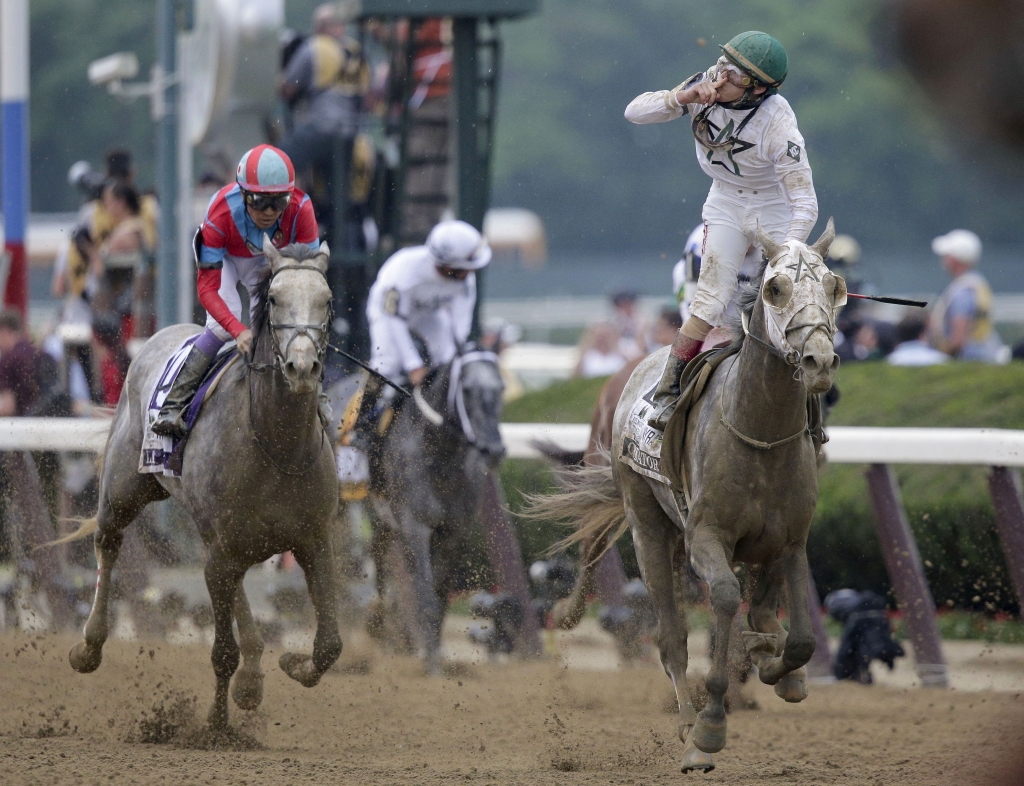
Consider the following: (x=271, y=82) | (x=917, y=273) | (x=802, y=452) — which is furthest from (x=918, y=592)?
(x=917, y=273)

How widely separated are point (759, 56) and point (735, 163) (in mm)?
445

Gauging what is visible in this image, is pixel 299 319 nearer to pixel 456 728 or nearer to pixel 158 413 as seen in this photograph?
pixel 158 413

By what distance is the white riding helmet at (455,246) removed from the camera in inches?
303

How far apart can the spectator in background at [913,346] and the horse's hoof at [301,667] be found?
5.83m

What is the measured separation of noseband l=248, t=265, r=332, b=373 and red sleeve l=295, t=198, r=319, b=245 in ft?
1.68

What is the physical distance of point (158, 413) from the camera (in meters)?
5.47

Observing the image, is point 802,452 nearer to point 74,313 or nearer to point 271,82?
point 271,82

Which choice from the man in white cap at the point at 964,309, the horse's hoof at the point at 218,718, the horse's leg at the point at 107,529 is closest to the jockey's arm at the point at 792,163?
the horse's hoof at the point at 218,718

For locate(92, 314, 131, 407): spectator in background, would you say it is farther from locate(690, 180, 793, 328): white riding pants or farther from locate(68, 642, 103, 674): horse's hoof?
locate(690, 180, 793, 328): white riding pants

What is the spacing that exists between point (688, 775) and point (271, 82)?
255 inches

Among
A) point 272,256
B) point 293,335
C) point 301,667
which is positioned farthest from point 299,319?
point 301,667

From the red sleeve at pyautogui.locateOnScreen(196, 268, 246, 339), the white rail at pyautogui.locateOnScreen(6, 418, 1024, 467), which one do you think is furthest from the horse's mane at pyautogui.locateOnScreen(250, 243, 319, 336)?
the white rail at pyautogui.locateOnScreen(6, 418, 1024, 467)

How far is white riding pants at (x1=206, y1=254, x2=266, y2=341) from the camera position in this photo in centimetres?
560

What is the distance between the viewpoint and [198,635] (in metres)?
7.73
